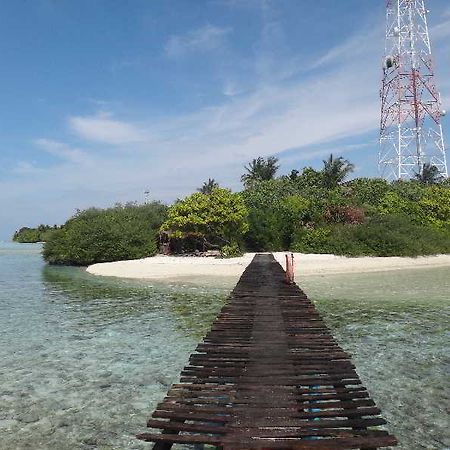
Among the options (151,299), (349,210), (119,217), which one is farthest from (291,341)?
(119,217)

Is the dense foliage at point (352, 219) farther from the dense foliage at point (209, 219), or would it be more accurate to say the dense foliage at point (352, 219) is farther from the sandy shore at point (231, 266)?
the dense foliage at point (209, 219)

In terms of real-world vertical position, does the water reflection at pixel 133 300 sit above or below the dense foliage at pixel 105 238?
below

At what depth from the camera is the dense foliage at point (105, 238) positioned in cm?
3356

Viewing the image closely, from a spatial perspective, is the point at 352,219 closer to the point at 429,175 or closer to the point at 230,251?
the point at 230,251

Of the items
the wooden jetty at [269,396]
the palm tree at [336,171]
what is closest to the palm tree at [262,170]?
the palm tree at [336,171]

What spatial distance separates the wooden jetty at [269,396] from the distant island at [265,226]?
24311mm

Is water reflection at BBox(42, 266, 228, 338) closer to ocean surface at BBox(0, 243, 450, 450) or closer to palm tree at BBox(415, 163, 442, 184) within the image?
ocean surface at BBox(0, 243, 450, 450)

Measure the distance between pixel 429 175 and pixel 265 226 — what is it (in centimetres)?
2735

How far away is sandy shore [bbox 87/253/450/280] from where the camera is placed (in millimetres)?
25531

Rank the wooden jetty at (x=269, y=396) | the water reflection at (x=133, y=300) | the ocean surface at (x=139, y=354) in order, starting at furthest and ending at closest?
the water reflection at (x=133, y=300), the ocean surface at (x=139, y=354), the wooden jetty at (x=269, y=396)

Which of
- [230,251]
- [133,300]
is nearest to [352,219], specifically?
[230,251]

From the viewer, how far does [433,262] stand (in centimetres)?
3047

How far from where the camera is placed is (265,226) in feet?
121

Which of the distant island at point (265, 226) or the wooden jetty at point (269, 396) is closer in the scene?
the wooden jetty at point (269, 396)
